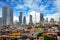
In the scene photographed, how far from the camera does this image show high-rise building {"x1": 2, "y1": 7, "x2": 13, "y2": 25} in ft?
8.71

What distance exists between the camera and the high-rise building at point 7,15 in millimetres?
2656

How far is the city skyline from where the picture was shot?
2.65 meters

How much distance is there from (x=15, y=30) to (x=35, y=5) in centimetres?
57

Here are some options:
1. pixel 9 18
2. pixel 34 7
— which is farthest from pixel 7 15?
pixel 34 7

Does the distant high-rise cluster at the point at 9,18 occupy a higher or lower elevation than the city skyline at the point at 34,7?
lower

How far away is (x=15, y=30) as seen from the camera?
2.62 meters

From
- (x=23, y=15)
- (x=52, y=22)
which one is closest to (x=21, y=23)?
(x=23, y=15)

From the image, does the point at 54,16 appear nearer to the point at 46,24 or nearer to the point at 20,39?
the point at 46,24

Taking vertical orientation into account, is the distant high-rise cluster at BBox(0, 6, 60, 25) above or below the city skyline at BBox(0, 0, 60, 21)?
below

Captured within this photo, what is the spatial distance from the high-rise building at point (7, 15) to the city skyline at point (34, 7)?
0.07 metres

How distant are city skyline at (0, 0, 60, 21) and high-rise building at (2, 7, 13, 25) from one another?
71 millimetres

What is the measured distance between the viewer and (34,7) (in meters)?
2.67

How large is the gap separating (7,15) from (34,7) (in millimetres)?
504

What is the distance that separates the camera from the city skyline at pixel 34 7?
2654 mm
